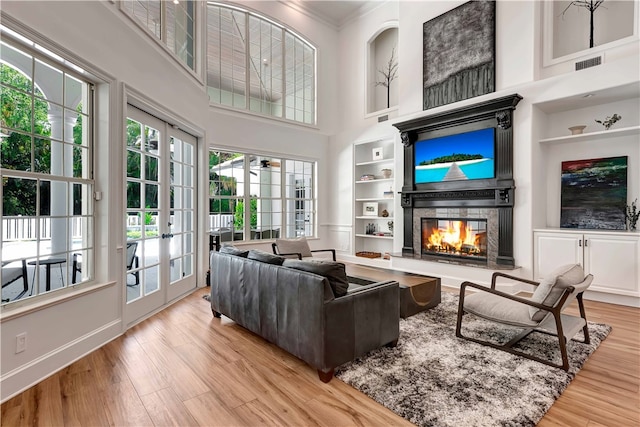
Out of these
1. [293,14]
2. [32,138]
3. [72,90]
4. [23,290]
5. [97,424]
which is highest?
[293,14]

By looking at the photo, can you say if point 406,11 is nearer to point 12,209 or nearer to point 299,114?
point 299,114

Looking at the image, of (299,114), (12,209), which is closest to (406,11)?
(299,114)

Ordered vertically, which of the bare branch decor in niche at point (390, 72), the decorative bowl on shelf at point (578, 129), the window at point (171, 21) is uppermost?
the bare branch decor in niche at point (390, 72)

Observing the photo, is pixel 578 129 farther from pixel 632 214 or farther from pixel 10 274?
pixel 10 274

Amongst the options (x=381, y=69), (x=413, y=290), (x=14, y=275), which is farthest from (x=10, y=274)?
(x=381, y=69)

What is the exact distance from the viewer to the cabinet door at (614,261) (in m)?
3.98

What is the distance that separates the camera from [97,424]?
6.17 ft

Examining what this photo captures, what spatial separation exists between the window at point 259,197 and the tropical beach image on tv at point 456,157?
2735mm

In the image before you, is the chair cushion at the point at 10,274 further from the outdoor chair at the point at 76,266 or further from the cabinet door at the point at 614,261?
the cabinet door at the point at 614,261

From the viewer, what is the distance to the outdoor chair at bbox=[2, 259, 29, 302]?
2.25 m

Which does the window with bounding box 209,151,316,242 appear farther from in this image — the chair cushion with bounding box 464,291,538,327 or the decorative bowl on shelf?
the decorative bowl on shelf

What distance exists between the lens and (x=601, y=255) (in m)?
4.17

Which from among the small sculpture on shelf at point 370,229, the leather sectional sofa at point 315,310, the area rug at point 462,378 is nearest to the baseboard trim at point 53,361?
the leather sectional sofa at point 315,310

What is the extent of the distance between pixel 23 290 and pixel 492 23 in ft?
22.2
